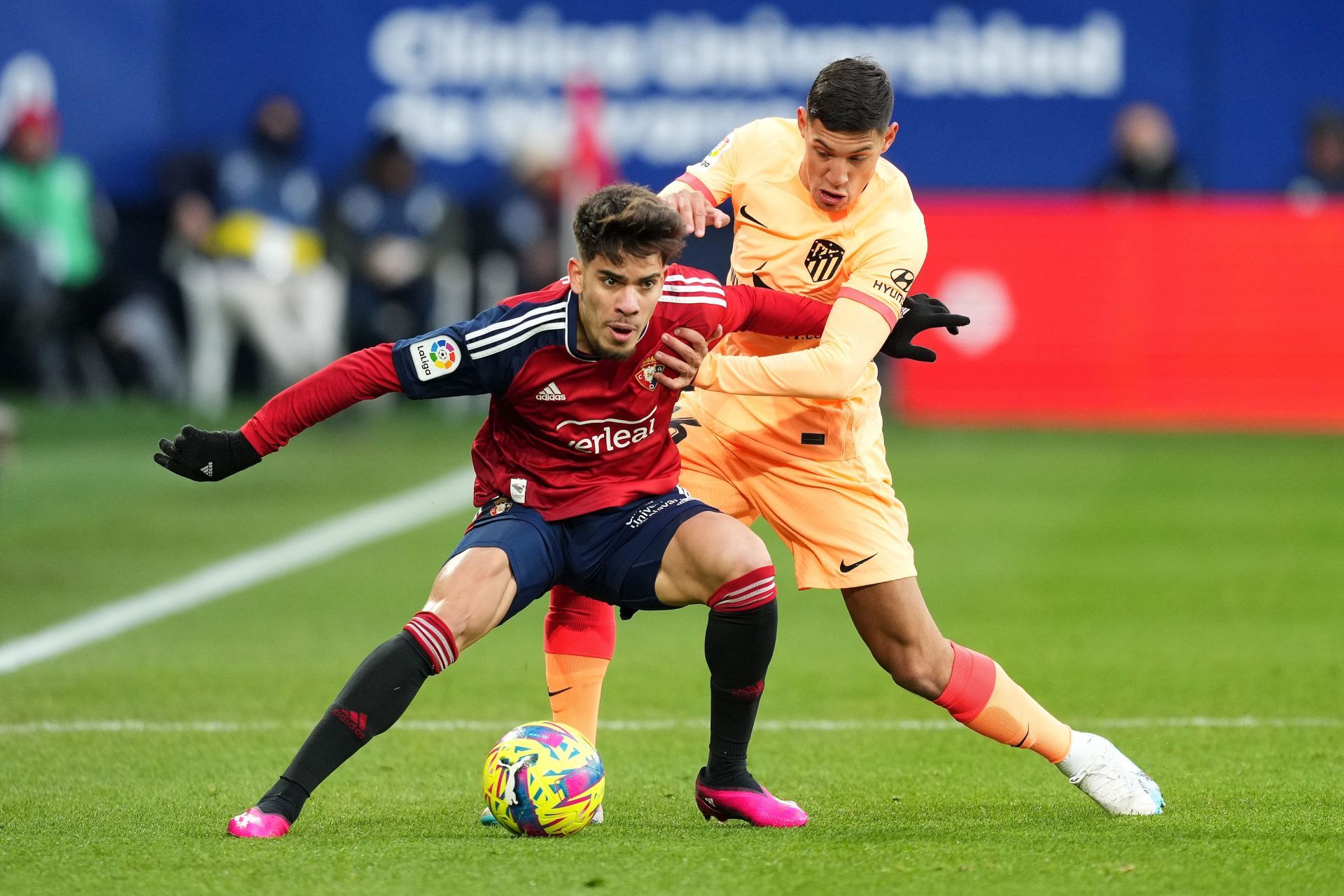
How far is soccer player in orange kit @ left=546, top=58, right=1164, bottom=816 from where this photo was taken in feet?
17.9

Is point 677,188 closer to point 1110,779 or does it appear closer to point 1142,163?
point 1110,779

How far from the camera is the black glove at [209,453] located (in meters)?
5.14

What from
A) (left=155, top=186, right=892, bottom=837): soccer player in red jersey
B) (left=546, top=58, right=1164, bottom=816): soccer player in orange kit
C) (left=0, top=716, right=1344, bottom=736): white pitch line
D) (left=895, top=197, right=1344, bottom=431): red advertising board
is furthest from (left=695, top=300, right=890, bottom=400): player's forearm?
(left=895, top=197, right=1344, bottom=431): red advertising board

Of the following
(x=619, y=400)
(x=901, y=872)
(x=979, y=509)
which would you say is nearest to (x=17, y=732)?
(x=619, y=400)

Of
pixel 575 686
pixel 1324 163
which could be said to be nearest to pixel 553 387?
pixel 575 686

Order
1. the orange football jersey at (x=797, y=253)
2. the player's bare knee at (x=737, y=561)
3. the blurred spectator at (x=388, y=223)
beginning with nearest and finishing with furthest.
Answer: the player's bare knee at (x=737, y=561) → the orange football jersey at (x=797, y=253) → the blurred spectator at (x=388, y=223)

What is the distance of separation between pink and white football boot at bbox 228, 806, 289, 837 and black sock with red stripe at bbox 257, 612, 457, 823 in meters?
0.02

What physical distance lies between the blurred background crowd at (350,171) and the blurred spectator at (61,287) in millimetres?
23

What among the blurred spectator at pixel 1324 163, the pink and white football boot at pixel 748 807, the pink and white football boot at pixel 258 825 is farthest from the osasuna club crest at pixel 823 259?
the blurred spectator at pixel 1324 163

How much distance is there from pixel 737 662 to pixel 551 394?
90cm

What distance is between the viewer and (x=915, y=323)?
5.57 metres

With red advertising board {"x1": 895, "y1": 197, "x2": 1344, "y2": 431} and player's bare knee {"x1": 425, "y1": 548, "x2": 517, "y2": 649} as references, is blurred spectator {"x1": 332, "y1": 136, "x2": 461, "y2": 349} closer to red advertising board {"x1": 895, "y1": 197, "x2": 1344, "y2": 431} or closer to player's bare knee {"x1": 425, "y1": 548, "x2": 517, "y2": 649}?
red advertising board {"x1": 895, "y1": 197, "x2": 1344, "y2": 431}

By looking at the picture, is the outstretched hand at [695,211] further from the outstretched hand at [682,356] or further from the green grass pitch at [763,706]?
the green grass pitch at [763,706]

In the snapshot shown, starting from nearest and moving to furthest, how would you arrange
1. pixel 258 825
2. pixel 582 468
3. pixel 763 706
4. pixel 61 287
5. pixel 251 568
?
pixel 258 825 → pixel 582 468 → pixel 763 706 → pixel 251 568 → pixel 61 287
